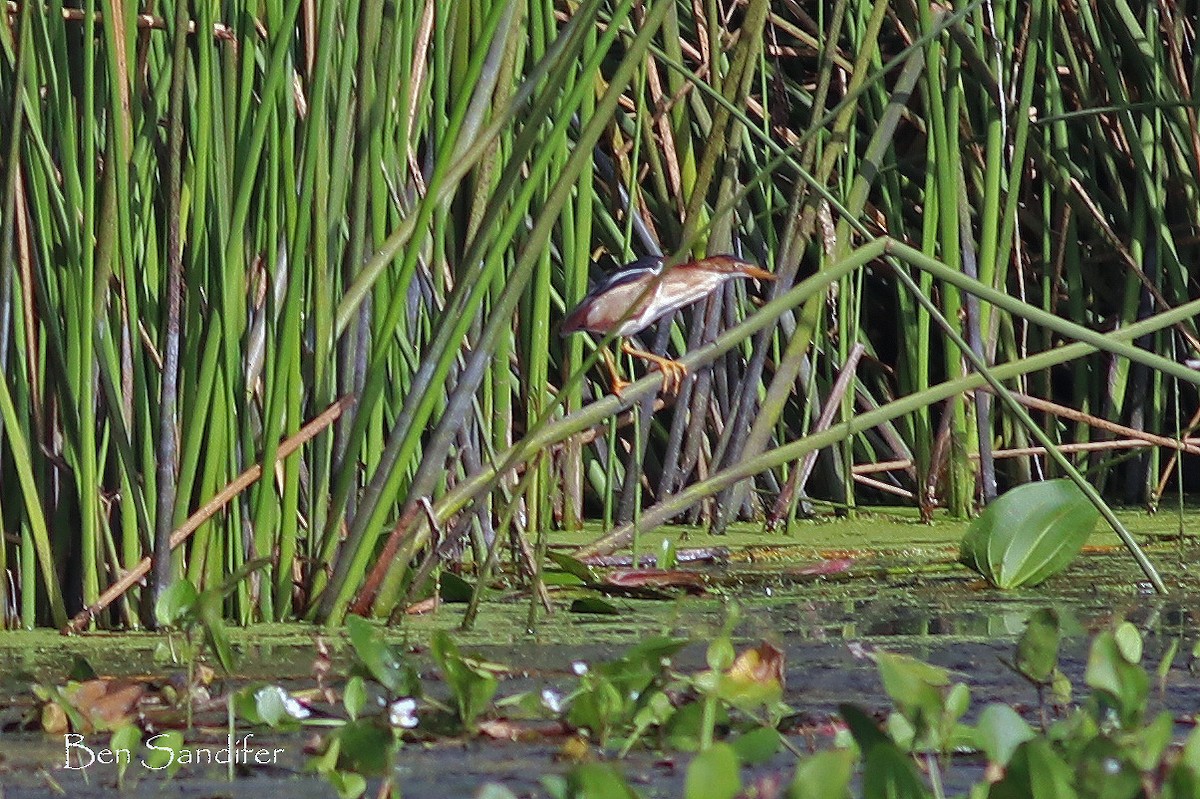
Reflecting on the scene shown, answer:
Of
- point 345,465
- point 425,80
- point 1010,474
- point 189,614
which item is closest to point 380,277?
point 345,465

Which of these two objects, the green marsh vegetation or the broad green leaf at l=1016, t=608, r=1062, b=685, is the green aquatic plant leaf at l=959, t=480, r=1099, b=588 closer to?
the green marsh vegetation

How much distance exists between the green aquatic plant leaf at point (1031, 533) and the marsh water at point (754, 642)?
0.10 ft

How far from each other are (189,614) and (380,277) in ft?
1.79

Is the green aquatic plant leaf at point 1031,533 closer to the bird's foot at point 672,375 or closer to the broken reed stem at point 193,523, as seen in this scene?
the bird's foot at point 672,375

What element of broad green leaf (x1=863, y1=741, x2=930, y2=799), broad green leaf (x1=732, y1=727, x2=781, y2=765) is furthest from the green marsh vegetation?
broad green leaf (x1=863, y1=741, x2=930, y2=799)

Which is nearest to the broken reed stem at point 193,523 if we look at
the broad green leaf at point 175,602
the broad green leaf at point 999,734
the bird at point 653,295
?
the broad green leaf at point 175,602

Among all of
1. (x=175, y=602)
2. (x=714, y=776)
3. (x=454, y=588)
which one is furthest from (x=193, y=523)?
(x=714, y=776)

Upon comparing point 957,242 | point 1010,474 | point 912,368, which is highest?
point 957,242

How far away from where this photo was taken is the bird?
265 cm

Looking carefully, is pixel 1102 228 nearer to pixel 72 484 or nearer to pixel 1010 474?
pixel 1010 474

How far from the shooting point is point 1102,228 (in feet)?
10.5

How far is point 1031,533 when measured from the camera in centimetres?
230

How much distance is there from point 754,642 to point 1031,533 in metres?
0.54

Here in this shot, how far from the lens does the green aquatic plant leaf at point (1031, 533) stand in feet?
7.52
